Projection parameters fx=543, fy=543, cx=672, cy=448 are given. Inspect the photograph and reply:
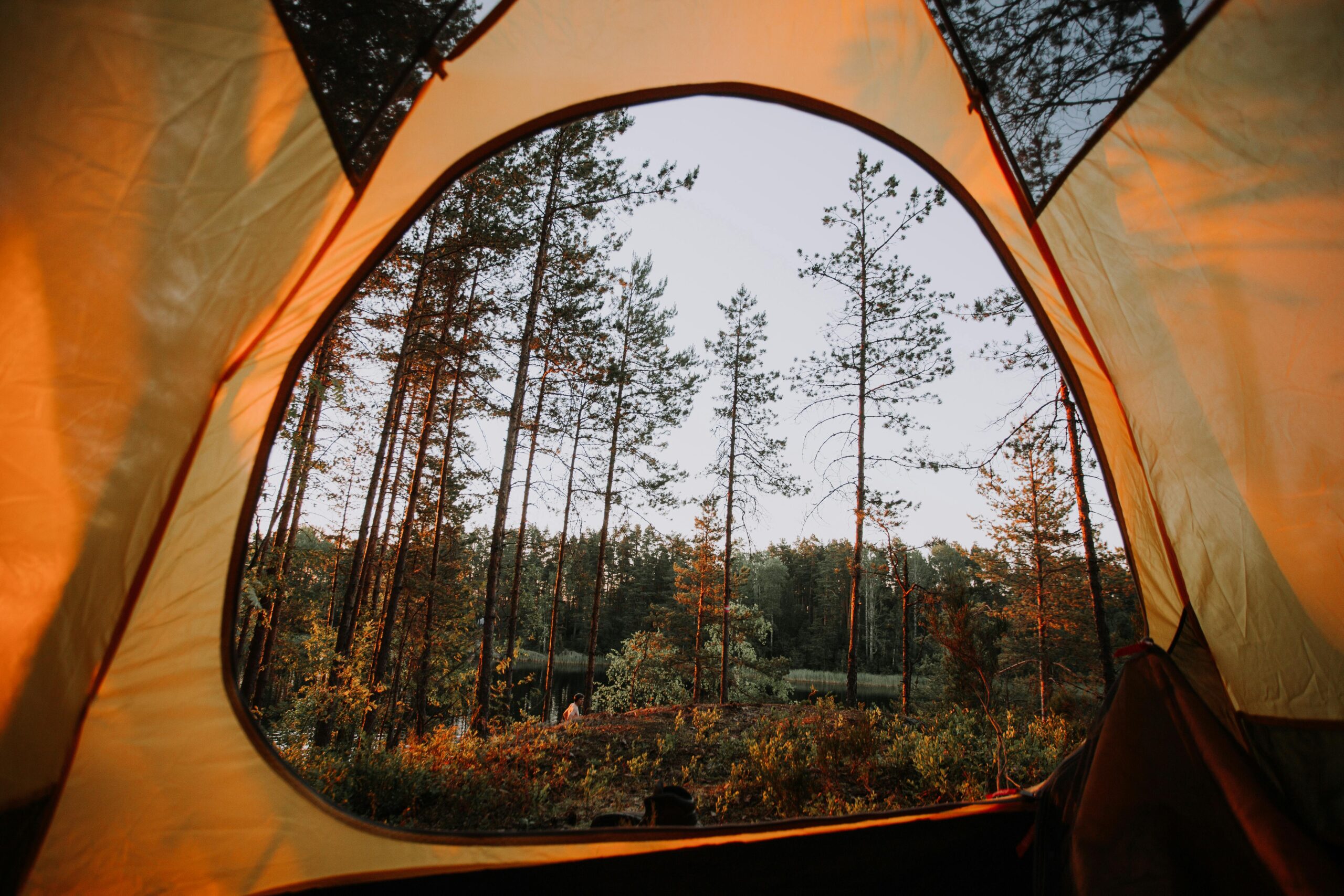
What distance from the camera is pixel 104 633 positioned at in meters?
1.55

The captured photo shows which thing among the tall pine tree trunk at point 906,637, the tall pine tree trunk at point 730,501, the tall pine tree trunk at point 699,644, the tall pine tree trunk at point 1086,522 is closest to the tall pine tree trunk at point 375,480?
the tall pine tree trunk at point 699,644

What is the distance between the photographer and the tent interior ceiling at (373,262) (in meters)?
1.22

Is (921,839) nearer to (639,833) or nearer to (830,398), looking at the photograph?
(639,833)

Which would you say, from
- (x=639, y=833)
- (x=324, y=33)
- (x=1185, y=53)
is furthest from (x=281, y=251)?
(x=1185, y=53)

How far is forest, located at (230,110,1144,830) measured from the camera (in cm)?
572

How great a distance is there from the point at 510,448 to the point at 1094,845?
707 centimetres

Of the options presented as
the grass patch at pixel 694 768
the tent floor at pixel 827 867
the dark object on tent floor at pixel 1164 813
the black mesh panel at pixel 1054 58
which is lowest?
the grass patch at pixel 694 768

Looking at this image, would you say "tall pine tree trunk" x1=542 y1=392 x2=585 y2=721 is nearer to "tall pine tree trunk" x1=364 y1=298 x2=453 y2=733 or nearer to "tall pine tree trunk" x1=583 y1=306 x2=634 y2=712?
"tall pine tree trunk" x1=583 y1=306 x2=634 y2=712

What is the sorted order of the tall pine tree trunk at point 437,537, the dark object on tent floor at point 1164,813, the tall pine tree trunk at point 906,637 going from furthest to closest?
the tall pine tree trunk at point 437,537 → the tall pine tree trunk at point 906,637 → the dark object on tent floor at point 1164,813

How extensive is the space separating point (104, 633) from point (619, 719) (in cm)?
839

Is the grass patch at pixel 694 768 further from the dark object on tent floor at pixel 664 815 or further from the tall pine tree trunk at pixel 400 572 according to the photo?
the tall pine tree trunk at pixel 400 572

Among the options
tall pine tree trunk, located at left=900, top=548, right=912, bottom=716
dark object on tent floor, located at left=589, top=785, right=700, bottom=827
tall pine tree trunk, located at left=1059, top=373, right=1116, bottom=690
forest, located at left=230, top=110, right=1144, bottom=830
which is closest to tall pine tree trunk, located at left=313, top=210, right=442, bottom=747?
forest, located at left=230, top=110, right=1144, bottom=830

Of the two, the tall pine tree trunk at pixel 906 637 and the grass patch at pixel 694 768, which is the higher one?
the tall pine tree trunk at pixel 906 637

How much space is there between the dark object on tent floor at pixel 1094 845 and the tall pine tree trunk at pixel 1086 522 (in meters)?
6.49
